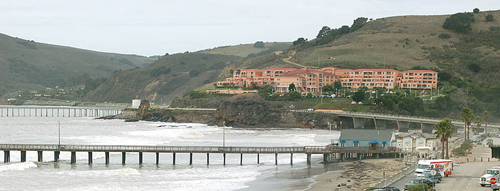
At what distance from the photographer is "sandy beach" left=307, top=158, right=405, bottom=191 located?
6004 centimetres

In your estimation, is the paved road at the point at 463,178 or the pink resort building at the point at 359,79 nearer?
the paved road at the point at 463,178

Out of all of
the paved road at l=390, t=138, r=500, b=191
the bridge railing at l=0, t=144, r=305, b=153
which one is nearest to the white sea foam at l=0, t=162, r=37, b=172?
the bridge railing at l=0, t=144, r=305, b=153

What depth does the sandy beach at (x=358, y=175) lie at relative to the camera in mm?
60044

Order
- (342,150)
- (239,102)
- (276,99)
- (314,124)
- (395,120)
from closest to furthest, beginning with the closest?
(342,150) < (395,120) < (314,124) < (239,102) < (276,99)

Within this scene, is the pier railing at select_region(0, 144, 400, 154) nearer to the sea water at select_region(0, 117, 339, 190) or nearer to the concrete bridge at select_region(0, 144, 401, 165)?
the concrete bridge at select_region(0, 144, 401, 165)

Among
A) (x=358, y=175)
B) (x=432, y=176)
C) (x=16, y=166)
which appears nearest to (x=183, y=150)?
(x=16, y=166)

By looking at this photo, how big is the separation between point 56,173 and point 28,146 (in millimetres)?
12522

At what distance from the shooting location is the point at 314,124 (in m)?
155

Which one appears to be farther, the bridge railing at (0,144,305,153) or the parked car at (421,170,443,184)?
the bridge railing at (0,144,305,153)

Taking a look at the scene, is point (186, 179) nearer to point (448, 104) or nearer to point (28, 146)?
point (28, 146)

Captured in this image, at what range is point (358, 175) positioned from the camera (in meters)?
67.1

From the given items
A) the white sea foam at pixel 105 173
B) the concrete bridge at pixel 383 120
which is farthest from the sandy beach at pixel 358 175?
the concrete bridge at pixel 383 120

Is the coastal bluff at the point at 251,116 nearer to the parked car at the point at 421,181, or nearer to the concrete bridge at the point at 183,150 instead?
the concrete bridge at the point at 183,150

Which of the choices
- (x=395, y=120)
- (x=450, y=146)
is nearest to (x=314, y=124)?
(x=395, y=120)
